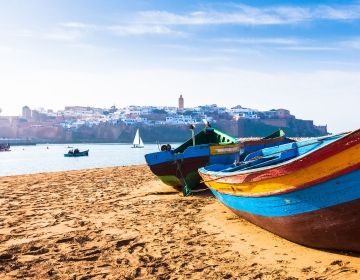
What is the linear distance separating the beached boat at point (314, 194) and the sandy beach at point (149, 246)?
35 centimetres

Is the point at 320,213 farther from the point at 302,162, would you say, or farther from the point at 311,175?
the point at 302,162

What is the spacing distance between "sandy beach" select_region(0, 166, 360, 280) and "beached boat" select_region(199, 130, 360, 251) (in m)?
0.35

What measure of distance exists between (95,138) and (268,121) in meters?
88.0

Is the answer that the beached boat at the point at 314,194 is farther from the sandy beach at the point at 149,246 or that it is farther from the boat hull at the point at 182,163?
the boat hull at the point at 182,163

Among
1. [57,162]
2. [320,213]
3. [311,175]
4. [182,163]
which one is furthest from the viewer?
[57,162]

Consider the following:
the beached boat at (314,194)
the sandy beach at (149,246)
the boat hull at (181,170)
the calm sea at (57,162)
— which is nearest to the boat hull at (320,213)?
the beached boat at (314,194)

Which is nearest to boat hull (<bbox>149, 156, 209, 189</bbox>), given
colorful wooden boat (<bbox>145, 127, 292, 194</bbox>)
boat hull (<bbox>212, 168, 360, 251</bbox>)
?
colorful wooden boat (<bbox>145, 127, 292, 194</bbox>)

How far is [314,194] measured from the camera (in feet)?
16.7

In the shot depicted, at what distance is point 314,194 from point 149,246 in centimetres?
308

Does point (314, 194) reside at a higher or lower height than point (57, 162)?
higher

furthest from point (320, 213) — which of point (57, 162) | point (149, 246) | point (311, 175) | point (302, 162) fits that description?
point (57, 162)

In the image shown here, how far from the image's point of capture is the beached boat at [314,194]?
186 inches

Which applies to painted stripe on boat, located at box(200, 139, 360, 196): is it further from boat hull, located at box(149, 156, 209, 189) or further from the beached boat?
boat hull, located at box(149, 156, 209, 189)

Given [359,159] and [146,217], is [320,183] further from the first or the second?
[146,217]
